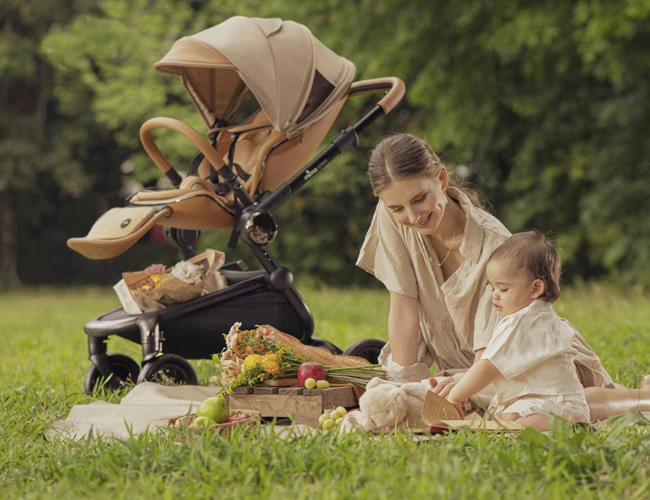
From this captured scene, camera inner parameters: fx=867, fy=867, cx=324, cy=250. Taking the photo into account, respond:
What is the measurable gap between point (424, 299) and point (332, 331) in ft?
12.6

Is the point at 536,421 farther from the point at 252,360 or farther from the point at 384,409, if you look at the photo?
the point at 252,360

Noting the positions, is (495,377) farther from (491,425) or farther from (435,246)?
(435,246)

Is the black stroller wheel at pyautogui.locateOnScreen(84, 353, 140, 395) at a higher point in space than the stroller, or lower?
lower

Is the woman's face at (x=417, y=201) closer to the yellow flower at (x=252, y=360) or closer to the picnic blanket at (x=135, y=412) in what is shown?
the yellow flower at (x=252, y=360)

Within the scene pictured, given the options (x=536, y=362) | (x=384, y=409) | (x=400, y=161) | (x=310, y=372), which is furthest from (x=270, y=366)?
(x=536, y=362)

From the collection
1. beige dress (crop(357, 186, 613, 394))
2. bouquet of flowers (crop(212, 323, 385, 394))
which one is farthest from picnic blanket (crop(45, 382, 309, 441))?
beige dress (crop(357, 186, 613, 394))

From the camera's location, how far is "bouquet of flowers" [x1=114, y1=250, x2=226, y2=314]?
4320mm

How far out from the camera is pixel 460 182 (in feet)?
12.5

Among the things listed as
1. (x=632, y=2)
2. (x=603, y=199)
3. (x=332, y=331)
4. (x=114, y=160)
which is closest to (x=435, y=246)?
(x=332, y=331)

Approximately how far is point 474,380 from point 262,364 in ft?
2.99

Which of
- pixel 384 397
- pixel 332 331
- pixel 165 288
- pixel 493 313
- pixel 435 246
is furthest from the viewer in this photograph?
pixel 332 331

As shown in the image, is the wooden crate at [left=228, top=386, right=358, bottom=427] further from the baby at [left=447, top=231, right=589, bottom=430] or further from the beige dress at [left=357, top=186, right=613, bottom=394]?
the baby at [left=447, top=231, right=589, bottom=430]

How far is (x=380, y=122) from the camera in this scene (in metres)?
16.1

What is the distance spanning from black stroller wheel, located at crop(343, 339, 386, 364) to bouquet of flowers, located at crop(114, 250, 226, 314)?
2.70 ft
